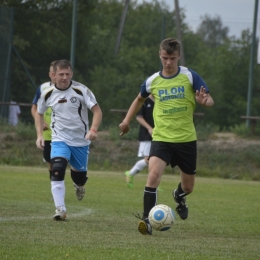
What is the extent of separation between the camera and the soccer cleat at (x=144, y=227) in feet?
23.9

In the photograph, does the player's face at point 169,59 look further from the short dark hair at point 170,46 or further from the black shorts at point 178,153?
the black shorts at point 178,153

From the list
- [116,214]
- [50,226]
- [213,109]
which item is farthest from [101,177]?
[50,226]

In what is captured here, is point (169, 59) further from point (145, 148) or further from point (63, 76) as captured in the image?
point (145, 148)

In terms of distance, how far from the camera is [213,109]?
2064 centimetres

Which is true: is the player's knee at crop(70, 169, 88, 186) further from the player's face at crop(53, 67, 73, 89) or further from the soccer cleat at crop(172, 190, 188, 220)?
the soccer cleat at crop(172, 190, 188, 220)

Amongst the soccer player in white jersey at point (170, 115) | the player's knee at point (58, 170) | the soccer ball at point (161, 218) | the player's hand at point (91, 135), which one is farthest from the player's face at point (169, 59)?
the player's knee at point (58, 170)

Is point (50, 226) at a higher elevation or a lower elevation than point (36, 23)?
lower

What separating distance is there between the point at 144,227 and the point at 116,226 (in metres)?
0.78

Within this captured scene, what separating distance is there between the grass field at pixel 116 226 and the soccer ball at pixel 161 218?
12cm

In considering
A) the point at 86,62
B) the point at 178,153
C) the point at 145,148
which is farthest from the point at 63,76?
the point at 86,62

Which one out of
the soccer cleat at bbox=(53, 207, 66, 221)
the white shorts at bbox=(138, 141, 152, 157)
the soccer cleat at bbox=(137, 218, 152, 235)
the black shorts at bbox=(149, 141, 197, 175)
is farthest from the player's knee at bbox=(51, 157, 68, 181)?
the white shorts at bbox=(138, 141, 152, 157)

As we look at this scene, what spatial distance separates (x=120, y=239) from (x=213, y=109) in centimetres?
1406

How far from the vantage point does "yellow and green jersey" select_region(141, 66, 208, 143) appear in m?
7.80

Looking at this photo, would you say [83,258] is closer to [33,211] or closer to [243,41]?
[33,211]
